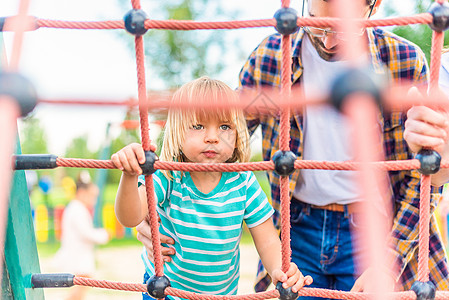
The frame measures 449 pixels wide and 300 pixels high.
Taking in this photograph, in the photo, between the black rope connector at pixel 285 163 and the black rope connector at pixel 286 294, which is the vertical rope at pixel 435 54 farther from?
the black rope connector at pixel 286 294

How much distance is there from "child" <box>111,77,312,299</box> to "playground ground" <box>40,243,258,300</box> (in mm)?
2508

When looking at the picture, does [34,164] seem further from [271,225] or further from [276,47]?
[276,47]

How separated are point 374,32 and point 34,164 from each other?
0.81m

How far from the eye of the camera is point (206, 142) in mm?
1086

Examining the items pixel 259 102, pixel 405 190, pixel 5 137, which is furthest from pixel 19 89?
pixel 405 190

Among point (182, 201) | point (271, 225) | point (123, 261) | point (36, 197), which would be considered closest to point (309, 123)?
point (271, 225)

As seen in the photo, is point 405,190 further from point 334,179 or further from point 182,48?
point 182,48

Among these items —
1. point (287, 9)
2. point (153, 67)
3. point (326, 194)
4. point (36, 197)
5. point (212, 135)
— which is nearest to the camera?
point (287, 9)

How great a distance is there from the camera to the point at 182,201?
1.10 metres

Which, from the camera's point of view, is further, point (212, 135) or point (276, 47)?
point (276, 47)

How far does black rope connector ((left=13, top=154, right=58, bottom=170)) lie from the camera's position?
0.91 m

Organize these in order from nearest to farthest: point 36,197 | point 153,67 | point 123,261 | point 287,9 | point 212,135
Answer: point 287,9 → point 212,135 → point 123,261 → point 36,197 → point 153,67

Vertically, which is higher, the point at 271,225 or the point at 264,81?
the point at 264,81

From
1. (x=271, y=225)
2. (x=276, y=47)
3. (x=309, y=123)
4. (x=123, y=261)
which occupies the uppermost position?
(x=276, y=47)
